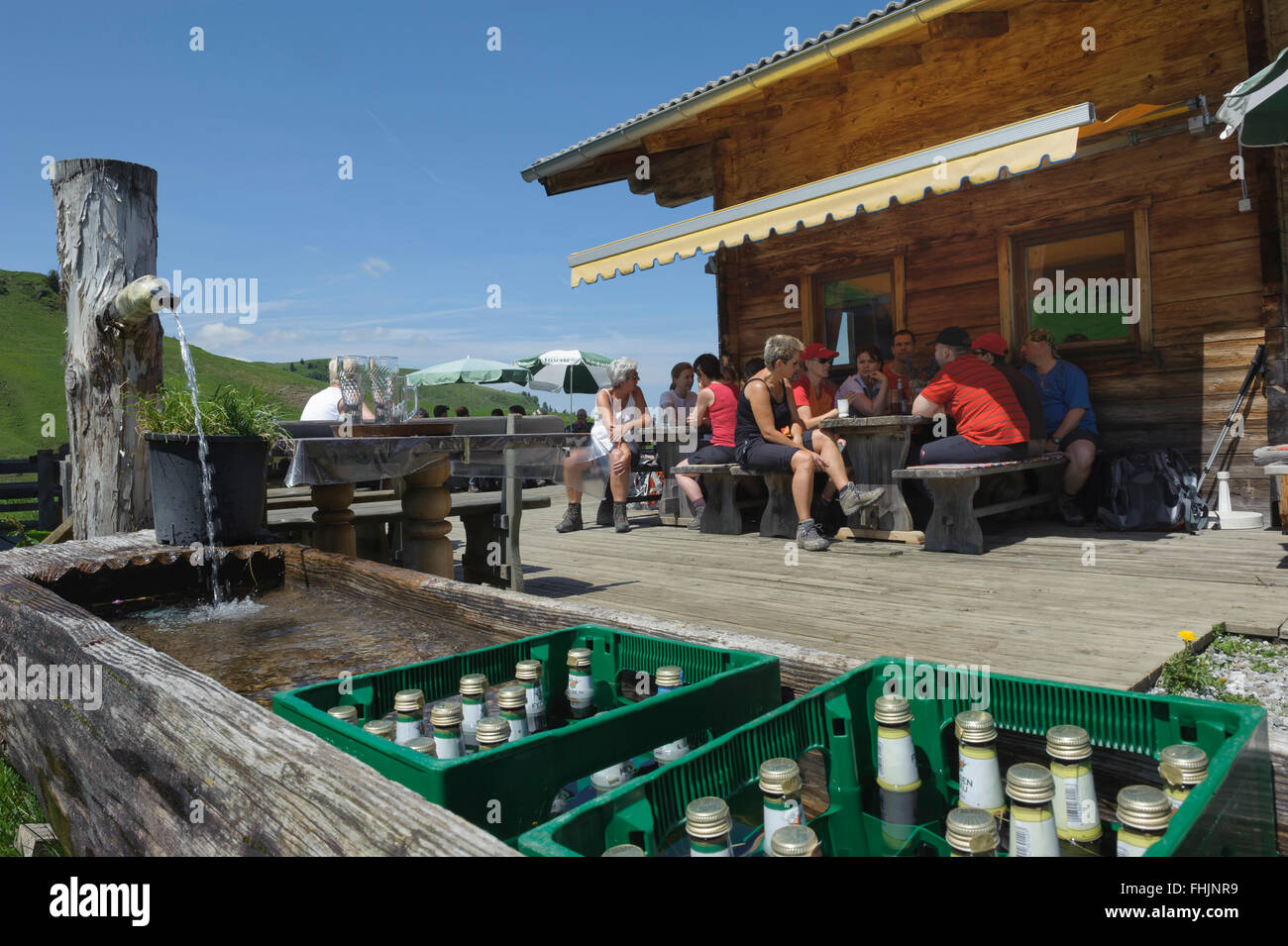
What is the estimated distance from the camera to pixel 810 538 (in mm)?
5680

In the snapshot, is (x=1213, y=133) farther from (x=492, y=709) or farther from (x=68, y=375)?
(x=68, y=375)

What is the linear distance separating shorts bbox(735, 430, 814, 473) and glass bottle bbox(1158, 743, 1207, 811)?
4.75m

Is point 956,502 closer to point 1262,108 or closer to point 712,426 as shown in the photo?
point 712,426

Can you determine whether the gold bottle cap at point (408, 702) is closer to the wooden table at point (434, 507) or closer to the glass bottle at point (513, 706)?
the glass bottle at point (513, 706)

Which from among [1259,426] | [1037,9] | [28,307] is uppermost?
[28,307]

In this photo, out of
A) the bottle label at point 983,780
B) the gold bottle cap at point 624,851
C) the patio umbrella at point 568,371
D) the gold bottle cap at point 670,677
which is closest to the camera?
the gold bottle cap at point 624,851

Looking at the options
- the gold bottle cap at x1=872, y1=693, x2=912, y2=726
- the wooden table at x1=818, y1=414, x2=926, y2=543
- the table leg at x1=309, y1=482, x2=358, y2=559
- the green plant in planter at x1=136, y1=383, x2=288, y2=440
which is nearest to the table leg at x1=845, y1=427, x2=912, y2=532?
the wooden table at x1=818, y1=414, x2=926, y2=543

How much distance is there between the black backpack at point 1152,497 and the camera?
562 cm

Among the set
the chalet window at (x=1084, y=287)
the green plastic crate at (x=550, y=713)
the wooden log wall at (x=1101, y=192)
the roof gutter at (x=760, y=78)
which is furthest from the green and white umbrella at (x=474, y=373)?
the green plastic crate at (x=550, y=713)

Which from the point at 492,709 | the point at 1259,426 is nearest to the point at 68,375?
the point at 492,709

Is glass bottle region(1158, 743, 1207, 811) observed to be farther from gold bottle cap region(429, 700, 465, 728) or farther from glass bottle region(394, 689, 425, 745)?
glass bottle region(394, 689, 425, 745)

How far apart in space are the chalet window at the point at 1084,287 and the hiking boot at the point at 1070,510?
50.4 inches

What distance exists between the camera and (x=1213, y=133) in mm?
5828
